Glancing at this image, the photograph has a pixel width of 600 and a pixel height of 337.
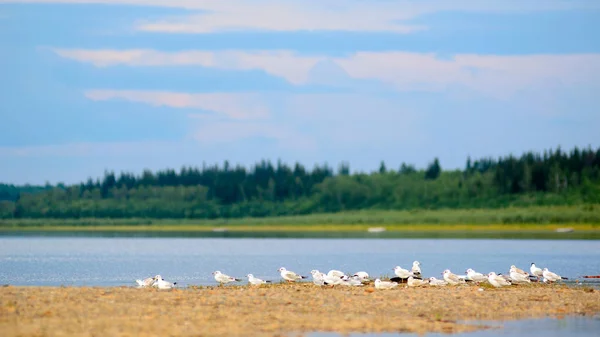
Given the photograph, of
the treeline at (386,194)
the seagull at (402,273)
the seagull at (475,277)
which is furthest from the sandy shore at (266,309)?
the treeline at (386,194)

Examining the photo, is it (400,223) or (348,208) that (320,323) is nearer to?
(400,223)

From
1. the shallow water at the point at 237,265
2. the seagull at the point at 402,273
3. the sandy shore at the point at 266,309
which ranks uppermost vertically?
the seagull at the point at 402,273

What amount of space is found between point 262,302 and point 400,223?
11488cm

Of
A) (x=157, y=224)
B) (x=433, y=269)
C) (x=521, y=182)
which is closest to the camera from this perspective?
(x=433, y=269)

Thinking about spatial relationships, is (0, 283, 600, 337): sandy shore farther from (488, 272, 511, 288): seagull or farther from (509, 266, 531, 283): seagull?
(509, 266, 531, 283): seagull

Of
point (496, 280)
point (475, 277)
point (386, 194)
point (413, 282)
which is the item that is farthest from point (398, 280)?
point (386, 194)

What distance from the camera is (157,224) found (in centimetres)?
17512

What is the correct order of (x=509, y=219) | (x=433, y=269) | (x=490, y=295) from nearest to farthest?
(x=490, y=295) < (x=433, y=269) < (x=509, y=219)

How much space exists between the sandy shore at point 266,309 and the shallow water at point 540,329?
0.58 metres

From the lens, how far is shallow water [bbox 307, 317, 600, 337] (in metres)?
21.5

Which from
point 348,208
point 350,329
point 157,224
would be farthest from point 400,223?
point 350,329

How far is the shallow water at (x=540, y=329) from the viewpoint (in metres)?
21.5

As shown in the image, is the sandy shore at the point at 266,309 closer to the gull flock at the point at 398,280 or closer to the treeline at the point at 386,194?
the gull flock at the point at 398,280

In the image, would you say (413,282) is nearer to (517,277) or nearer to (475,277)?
(475,277)
